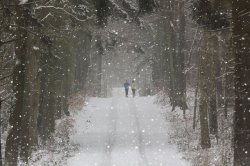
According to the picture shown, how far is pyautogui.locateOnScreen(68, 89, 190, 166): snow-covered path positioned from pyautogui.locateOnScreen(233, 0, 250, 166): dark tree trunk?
6034mm

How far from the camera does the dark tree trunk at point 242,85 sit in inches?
377

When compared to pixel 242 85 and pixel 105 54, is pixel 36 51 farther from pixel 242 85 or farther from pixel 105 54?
pixel 242 85

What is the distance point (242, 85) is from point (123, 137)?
13.1 meters

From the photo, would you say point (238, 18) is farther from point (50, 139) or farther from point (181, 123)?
point (181, 123)

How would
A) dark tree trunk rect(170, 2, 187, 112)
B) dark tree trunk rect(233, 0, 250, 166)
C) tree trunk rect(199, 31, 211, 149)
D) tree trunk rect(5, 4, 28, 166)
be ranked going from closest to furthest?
dark tree trunk rect(233, 0, 250, 166) → tree trunk rect(5, 4, 28, 166) → tree trunk rect(199, 31, 211, 149) → dark tree trunk rect(170, 2, 187, 112)

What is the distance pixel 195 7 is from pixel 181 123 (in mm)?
11698

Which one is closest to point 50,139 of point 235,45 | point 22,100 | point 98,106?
point 22,100

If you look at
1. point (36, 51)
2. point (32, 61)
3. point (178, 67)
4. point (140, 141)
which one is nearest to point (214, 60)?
point (140, 141)

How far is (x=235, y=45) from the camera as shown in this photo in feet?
32.6

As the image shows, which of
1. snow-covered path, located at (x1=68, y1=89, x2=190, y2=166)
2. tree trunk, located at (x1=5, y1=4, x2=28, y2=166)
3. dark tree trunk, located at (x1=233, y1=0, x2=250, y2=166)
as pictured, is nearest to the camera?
dark tree trunk, located at (x1=233, y1=0, x2=250, y2=166)

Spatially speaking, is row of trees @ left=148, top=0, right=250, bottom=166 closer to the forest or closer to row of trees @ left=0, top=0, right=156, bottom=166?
the forest

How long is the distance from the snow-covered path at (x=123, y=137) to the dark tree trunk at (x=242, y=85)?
6034 millimetres

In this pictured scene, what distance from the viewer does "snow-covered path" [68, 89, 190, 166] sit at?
1669 cm

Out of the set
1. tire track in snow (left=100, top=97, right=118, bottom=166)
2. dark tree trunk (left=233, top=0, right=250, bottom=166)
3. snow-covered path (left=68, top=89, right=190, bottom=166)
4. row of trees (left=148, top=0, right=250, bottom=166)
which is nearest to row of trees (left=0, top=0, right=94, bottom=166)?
snow-covered path (left=68, top=89, right=190, bottom=166)
